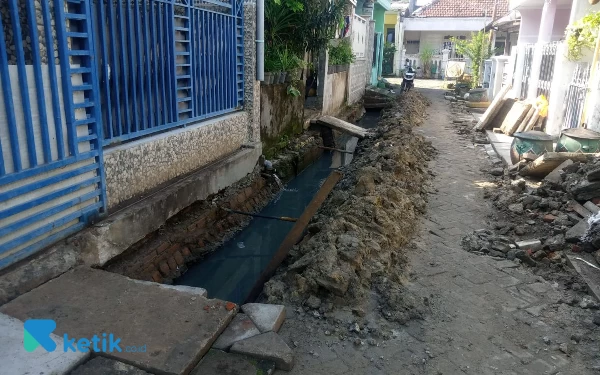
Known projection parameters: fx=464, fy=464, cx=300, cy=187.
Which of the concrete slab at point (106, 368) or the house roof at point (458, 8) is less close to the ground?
the house roof at point (458, 8)

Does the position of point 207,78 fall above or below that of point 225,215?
above

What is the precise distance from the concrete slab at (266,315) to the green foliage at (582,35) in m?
8.15

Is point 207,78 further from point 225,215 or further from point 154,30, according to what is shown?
point 225,215

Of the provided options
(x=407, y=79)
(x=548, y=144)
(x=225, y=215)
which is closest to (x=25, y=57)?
(x=225, y=215)

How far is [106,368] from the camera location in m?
2.66

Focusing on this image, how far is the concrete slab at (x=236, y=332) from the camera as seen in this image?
301 cm

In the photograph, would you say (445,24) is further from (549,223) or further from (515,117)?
(549,223)

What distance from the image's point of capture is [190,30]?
18.5ft

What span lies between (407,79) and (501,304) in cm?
1798

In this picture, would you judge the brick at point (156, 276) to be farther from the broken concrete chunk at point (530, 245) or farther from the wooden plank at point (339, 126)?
the wooden plank at point (339, 126)

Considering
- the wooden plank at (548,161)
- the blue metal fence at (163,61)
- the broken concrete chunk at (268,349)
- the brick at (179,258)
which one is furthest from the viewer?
the wooden plank at (548,161)

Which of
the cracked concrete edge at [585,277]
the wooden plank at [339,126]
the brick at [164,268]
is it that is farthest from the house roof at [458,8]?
the brick at [164,268]

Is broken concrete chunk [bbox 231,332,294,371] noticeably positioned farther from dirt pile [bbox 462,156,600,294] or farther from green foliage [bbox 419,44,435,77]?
green foliage [bbox 419,44,435,77]

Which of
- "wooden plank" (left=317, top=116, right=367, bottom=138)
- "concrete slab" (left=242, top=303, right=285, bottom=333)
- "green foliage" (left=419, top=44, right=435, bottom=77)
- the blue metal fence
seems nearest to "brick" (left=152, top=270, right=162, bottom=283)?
the blue metal fence
